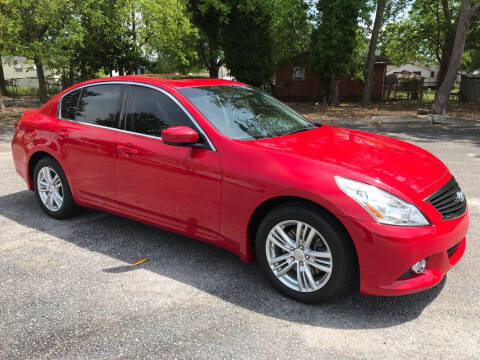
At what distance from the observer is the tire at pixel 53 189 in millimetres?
4820

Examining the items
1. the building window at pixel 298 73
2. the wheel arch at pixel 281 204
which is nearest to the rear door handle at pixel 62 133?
the wheel arch at pixel 281 204

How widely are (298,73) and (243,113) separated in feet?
93.7

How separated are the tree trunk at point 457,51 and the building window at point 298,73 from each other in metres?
14.9

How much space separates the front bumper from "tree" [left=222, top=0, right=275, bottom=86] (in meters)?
19.6

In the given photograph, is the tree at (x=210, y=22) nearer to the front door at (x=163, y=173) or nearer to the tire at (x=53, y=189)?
the tire at (x=53, y=189)

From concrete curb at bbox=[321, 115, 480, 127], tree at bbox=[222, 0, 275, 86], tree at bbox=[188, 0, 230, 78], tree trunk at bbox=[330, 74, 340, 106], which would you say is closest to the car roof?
concrete curb at bbox=[321, 115, 480, 127]

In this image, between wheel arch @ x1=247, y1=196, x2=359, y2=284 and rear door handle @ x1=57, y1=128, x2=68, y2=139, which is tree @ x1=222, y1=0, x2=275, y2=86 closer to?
rear door handle @ x1=57, y1=128, x2=68, y2=139

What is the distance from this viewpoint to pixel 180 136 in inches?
136

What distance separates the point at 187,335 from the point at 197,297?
1.63ft

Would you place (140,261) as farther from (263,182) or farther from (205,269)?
(263,182)

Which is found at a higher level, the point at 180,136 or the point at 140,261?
the point at 180,136

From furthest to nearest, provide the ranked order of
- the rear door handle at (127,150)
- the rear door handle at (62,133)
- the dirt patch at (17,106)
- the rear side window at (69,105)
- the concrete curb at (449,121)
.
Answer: the dirt patch at (17,106), the concrete curb at (449,121), the rear side window at (69,105), the rear door handle at (62,133), the rear door handle at (127,150)

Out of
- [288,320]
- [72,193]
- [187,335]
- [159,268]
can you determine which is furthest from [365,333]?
[72,193]

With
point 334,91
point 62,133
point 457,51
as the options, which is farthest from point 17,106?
point 457,51
